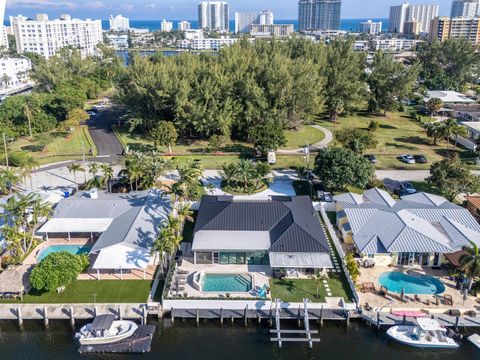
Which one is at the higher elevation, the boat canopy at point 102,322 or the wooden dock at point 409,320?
the boat canopy at point 102,322

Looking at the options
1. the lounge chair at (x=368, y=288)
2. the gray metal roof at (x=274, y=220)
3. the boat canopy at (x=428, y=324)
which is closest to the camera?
the boat canopy at (x=428, y=324)

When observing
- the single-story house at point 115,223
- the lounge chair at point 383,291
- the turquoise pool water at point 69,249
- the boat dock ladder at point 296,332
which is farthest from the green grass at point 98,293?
the lounge chair at point 383,291

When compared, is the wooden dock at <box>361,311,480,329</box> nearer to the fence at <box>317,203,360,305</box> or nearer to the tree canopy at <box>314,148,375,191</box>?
the fence at <box>317,203,360,305</box>

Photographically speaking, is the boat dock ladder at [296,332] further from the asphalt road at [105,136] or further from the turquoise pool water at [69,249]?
the asphalt road at [105,136]

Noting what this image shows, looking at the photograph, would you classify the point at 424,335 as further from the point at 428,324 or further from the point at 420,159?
the point at 420,159

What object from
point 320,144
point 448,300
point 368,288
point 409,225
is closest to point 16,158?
point 320,144

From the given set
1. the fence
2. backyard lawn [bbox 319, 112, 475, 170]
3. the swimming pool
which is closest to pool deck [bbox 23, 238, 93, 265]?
the fence
